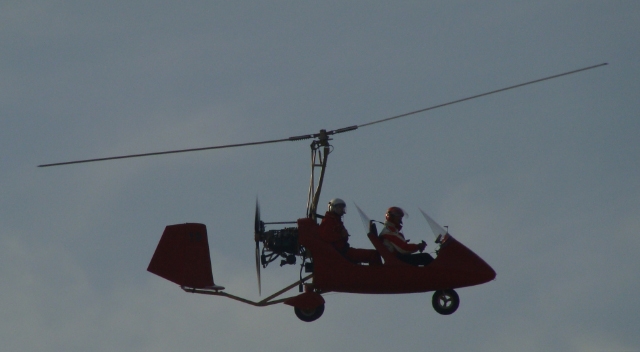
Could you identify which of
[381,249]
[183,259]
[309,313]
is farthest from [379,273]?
[183,259]

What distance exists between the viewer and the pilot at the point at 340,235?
606 inches

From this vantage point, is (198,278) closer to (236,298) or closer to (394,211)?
(236,298)

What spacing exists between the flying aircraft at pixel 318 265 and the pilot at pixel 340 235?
131 mm

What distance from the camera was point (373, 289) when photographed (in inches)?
607

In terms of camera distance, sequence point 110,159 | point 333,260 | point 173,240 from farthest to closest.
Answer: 1. point 173,240
2. point 333,260
3. point 110,159

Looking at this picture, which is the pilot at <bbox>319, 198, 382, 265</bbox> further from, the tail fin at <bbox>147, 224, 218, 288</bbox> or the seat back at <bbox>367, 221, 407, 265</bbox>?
the tail fin at <bbox>147, 224, 218, 288</bbox>

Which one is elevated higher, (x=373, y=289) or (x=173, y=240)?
(x=173, y=240)

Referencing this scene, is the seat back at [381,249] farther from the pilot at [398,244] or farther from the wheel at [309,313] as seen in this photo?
the wheel at [309,313]

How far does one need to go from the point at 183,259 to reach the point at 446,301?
16.2 ft

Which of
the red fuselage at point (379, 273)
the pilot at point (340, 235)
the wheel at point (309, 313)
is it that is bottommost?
the wheel at point (309, 313)

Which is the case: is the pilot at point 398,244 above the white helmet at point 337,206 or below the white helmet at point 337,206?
below

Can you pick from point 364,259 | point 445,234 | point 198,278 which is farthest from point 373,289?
point 198,278

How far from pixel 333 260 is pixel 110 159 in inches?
167

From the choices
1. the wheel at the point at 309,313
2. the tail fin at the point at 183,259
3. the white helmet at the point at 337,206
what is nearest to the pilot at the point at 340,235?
the white helmet at the point at 337,206
